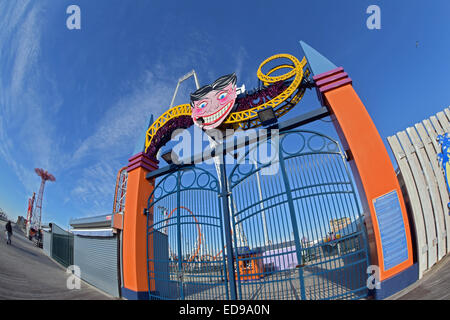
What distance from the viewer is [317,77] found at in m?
4.95

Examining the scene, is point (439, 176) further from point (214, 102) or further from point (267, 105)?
point (214, 102)

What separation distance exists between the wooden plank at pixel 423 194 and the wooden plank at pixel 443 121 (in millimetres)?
982

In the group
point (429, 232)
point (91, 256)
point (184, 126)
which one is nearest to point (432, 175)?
point (429, 232)

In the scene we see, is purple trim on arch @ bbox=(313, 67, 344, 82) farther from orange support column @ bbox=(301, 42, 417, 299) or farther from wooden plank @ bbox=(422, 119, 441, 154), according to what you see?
wooden plank @ bbox=(422, 119, 441, 154)

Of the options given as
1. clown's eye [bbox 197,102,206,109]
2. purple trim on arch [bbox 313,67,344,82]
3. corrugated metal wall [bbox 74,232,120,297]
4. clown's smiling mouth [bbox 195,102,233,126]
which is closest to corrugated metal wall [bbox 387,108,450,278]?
purple trim on arch [bbox 313,67,344,82]

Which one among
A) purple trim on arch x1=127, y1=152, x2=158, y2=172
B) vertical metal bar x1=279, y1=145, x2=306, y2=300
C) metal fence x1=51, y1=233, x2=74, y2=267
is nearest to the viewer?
vertical metal bar x1=279, y1=145, x2=306, y2=300

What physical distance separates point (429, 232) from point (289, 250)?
9.65ft

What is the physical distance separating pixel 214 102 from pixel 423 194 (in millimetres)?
6140

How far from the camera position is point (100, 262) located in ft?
23.1

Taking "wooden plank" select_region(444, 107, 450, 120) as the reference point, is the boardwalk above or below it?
below

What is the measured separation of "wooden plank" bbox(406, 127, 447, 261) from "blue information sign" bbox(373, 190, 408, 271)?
93 centimetres

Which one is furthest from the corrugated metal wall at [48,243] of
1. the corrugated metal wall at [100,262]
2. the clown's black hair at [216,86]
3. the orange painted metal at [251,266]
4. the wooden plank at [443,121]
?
the wooden plank at [443,121]

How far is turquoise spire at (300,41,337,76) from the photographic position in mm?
5102
